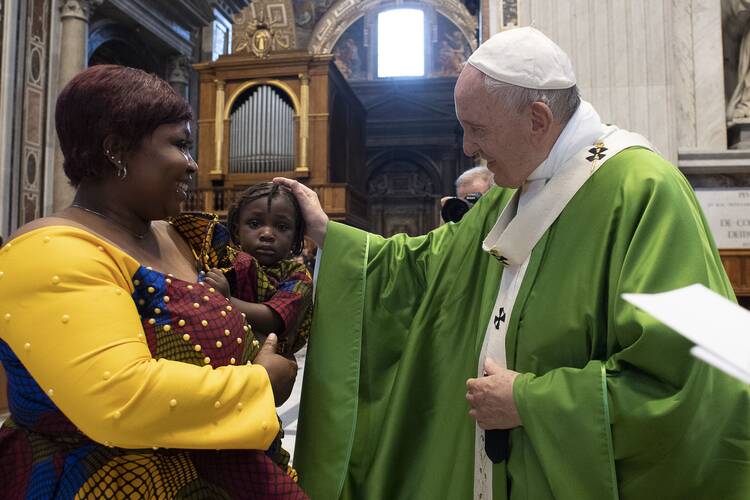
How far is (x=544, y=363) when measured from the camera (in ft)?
4.99

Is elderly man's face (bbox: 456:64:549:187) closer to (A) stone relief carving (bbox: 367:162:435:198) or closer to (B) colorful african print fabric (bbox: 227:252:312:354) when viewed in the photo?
(B) colorful african print fabric (bbox: 227:252:312:354)

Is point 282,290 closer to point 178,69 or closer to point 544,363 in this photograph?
point 544,363

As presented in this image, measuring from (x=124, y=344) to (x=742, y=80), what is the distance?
14.8ft

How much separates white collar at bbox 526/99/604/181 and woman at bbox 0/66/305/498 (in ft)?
2.70

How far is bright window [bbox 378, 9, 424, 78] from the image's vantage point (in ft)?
59.3

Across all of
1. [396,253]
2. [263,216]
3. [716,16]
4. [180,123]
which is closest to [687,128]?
[716,16]

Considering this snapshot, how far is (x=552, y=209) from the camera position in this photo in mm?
1630

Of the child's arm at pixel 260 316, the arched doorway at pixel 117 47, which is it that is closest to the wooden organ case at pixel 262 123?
the arched doorway at pixel 117 47

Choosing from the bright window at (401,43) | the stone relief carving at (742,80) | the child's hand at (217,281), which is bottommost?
the child's hand at (217,281)

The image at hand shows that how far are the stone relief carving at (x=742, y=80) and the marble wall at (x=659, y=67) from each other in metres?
0.09

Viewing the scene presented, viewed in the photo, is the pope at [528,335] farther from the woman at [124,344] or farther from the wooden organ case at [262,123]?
the wooden organ case at [262,123]

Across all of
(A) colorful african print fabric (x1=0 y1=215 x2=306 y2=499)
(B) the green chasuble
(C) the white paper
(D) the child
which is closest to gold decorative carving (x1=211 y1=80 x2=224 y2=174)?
(D) the child

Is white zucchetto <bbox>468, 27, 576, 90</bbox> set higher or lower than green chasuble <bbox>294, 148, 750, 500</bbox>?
higher

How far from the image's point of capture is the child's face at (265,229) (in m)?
Result: 1.99
